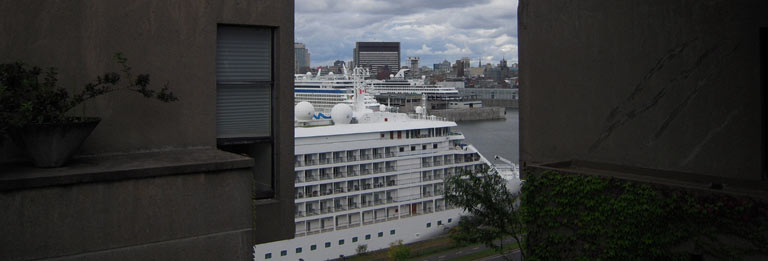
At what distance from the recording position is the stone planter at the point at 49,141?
212 cm

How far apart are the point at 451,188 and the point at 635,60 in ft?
14.8

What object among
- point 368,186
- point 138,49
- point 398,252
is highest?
point 138,49

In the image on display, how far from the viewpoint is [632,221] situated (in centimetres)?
385

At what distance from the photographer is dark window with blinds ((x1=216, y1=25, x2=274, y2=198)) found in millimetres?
2955

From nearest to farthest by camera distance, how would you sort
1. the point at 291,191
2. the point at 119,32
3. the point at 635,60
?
the point at 119,32 < the point at 291,191 < the point at 635,60

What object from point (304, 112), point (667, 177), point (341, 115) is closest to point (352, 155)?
point (304, 112)

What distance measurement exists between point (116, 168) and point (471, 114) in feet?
225

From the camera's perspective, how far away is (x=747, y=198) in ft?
10.6

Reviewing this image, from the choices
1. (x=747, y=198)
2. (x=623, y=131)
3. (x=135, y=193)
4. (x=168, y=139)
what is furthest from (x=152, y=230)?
(x=623, y=131)

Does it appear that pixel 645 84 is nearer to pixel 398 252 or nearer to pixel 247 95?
pixel 247 95

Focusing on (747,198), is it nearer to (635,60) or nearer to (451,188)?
(635,60)

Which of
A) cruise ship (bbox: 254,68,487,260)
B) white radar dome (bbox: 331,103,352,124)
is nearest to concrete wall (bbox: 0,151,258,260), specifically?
cruise ship (bbox: 254,68,487,260)

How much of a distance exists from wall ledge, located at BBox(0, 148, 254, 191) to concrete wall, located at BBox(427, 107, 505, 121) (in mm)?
63001

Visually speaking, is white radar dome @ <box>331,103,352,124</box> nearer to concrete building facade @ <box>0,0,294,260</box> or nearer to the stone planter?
concrete building facade @ <box>0,0,294,260</box>
